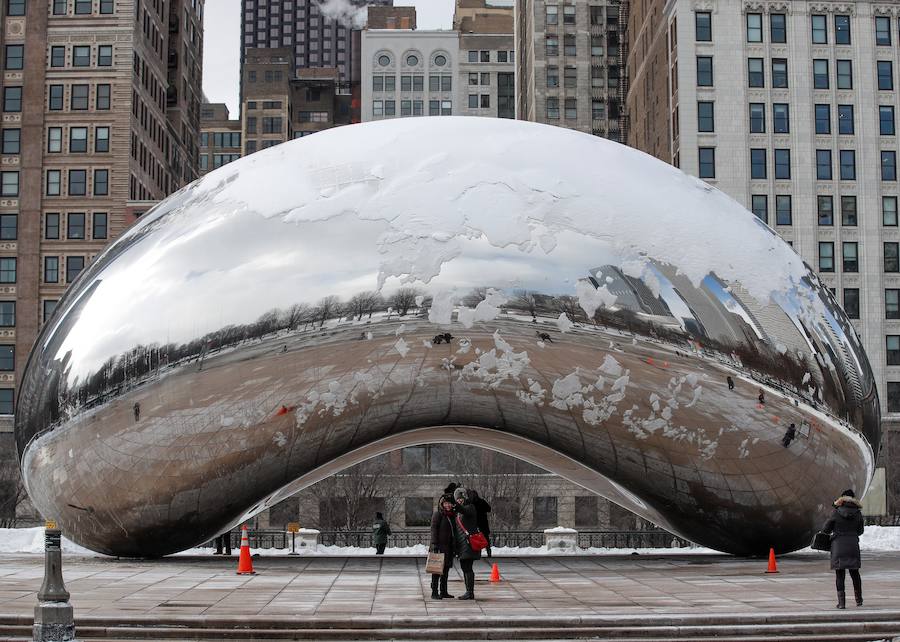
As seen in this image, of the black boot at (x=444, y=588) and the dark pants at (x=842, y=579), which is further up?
the dark pants at (x=842, y=579)

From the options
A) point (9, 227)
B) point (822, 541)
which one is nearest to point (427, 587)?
point (822, 541)

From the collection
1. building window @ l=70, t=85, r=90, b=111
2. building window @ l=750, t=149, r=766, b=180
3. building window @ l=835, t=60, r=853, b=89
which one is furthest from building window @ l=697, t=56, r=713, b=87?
building window @ l=70, t=85, r=90, b=111

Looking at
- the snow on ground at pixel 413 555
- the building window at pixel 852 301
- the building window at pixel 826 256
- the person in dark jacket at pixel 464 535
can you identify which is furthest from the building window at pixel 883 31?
the person in dark jacket at pixel 464 535

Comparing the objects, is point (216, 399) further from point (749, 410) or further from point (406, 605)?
point (749, 410)

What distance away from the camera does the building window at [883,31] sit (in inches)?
2886

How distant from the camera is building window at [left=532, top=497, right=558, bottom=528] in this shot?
62.7 m

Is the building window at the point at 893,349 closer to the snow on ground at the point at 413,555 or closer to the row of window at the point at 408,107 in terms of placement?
the snow on ground at the point at 413,555

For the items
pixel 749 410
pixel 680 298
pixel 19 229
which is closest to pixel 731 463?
pixel 749 410

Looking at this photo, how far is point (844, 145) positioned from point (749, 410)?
62.9 meters

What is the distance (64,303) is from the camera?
48.0 feet

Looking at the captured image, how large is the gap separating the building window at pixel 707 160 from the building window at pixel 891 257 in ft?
36.9

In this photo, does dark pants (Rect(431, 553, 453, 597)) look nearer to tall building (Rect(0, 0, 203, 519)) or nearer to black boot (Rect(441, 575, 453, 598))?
black boot (Rect(441, 575, 453, 598))

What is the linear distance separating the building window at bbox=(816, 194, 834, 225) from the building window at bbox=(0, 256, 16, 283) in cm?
4829

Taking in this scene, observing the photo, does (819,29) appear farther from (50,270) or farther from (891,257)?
(50,270)
